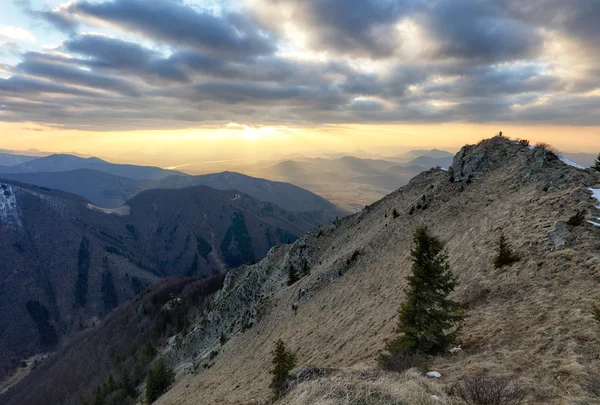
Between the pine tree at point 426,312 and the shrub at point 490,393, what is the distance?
4686 mm

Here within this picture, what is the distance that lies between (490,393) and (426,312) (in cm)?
669

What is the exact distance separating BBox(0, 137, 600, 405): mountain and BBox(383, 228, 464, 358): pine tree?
0.96 m

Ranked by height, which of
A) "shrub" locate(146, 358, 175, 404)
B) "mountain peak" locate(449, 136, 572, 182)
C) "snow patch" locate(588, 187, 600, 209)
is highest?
"mountain peak" locate(449, 136, 572, 182)

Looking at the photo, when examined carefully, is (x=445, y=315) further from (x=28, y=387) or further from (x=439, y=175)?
(x=28, y=387)

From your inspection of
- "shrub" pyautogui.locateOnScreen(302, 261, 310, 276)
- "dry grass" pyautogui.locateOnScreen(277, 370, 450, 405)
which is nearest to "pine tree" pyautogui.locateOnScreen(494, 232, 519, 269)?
"dry grass" pyautogui.locateOnScreen(277, 370, 450, 405)

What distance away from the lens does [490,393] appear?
9617mm

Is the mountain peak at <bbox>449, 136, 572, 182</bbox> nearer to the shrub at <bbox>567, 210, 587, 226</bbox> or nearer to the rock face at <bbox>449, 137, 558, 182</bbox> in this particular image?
the rock face at <bbox>449, 137, 558, 182</bbox>

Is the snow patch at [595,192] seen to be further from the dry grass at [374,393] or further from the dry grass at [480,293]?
the dry grass at [374,393]

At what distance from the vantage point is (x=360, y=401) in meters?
9.55

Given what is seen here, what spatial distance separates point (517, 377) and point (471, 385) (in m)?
2.73

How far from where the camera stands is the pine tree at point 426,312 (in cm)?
1603

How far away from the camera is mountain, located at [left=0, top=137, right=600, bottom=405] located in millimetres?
12688

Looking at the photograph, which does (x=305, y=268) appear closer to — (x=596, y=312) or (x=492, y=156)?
(x=492, y=156)

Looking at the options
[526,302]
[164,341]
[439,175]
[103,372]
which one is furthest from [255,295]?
[103,372]
